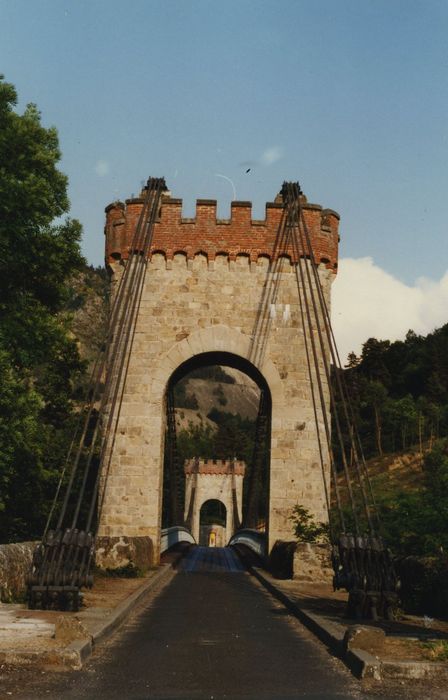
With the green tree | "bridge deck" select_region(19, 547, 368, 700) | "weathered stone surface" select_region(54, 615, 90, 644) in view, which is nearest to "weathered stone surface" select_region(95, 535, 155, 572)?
the green tree

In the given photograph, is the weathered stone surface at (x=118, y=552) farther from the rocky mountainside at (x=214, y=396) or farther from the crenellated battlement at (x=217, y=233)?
the rocky mountainside at (x=214, y=396)

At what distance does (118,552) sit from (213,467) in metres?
51.6

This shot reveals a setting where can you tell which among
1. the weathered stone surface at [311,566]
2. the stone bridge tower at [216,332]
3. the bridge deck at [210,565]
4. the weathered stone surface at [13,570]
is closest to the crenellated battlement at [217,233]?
the stone bridge tower at [216,332]

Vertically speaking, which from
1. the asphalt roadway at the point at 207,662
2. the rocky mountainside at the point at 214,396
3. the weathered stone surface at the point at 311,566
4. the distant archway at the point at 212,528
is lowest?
the asphalt roadway at the point at 207,662

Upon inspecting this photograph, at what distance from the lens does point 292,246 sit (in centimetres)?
1664

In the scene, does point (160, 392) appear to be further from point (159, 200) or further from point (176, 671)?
point (176, 671)

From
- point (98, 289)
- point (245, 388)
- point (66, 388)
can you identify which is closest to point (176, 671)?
point (66, 388)

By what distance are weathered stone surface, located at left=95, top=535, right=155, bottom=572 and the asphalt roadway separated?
3365mm

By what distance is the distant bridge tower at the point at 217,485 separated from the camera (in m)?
62.9

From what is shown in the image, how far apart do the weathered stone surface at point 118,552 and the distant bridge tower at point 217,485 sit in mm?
49551

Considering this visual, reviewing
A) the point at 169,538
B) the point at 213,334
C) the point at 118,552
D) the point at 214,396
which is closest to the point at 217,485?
the point at 169,538

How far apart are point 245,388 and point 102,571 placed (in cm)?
15365

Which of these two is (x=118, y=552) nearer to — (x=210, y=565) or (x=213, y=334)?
(x=213, y=334)

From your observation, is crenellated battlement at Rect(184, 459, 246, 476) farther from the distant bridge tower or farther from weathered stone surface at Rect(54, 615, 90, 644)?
weathered stone surface at Rect(54, 615, 90, 644)
